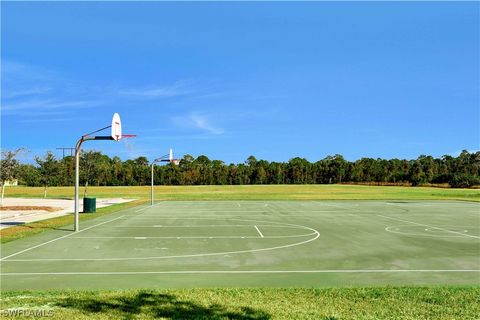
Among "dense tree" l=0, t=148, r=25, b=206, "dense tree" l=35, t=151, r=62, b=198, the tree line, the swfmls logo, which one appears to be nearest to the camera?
the swfmls logo

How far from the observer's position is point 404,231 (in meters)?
22.0

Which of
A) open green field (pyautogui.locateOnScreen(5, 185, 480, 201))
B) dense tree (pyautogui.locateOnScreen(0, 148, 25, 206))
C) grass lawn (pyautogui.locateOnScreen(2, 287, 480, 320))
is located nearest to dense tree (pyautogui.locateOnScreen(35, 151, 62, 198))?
open green field (pyautogui.locateOnScreen(5, 185, 480, 201))

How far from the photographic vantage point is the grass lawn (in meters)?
7.50

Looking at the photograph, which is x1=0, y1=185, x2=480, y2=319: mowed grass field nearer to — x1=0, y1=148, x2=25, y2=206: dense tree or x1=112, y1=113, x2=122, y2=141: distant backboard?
x1=112, y1=113, x2=122, y2=141: distant backboard

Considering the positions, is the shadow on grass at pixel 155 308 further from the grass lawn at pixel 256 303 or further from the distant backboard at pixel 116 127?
the distant backboard at pixel 116 127

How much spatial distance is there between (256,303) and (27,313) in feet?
12.6

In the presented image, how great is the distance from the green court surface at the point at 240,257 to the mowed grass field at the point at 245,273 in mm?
33

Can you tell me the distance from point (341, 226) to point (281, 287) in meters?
15.0

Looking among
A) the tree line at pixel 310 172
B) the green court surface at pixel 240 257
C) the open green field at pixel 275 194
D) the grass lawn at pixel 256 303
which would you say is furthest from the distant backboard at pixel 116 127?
the tree line at pixel 310 172

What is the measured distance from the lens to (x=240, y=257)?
14289 mm

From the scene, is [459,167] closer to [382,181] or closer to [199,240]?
[382,181]

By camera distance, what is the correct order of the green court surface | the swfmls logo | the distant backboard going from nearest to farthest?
the swfmls logo → the green court surface → the distant backboard

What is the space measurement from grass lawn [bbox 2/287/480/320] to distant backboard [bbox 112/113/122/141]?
11958mm

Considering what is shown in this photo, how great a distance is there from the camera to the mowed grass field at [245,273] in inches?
311
